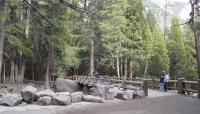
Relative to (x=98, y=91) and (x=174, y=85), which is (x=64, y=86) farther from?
(x=174, y=85)

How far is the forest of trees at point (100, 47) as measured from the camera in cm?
3231

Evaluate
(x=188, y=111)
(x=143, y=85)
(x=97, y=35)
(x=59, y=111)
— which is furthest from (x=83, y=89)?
(x=97, y=35)

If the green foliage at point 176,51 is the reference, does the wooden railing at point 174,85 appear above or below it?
below

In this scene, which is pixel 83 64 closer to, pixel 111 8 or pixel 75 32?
pixel 75 32

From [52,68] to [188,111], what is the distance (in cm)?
2810

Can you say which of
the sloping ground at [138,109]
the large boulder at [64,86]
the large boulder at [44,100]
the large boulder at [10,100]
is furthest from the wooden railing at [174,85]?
the large boulder at [10,100]

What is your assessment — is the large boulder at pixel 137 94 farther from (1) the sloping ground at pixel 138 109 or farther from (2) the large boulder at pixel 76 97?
(2) the large boulder at pixel 76 97

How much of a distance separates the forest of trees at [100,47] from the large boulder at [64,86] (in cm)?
831

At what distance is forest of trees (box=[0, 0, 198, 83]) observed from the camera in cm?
3231

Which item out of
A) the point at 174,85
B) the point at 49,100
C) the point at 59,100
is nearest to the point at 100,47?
the point at 174,85

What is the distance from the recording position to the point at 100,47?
4622cm

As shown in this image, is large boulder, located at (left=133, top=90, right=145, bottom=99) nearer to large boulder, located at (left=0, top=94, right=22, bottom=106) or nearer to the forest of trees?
large boulder, located at (left=0, top=94, right=22, bottom=106)

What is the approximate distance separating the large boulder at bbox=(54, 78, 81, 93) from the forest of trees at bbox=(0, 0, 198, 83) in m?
8.31

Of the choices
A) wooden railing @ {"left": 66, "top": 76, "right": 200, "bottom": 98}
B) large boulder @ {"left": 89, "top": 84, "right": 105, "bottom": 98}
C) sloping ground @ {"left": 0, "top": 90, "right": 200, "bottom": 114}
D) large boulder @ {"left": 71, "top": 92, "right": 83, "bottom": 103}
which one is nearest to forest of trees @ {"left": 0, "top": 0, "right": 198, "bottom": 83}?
wooden railing @ {"left": 66, "top": 76, "right": 200, "bottom": 98}
